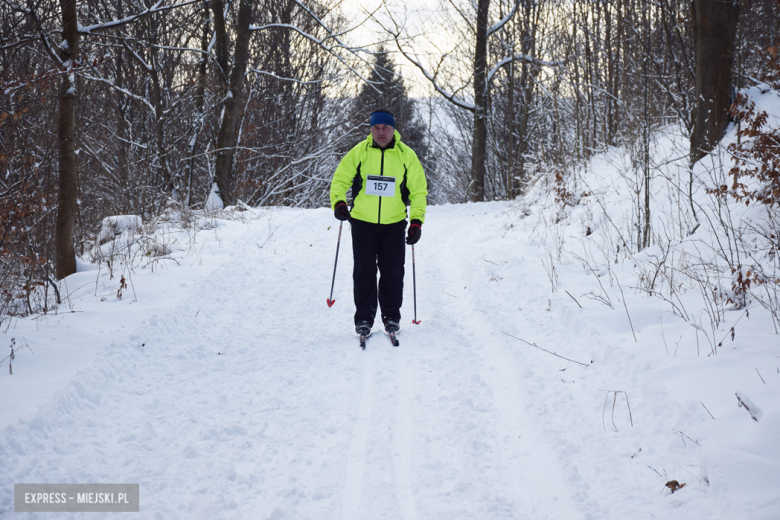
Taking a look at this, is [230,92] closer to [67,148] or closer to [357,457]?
[67,148]

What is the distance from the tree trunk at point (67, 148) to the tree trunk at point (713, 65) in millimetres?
8404

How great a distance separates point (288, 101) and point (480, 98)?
8.04 metres

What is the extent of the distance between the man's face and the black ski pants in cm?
82

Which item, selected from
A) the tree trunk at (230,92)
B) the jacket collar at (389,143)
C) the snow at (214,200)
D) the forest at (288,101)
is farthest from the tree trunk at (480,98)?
the jacket collar at (389,143)

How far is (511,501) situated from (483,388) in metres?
1.17

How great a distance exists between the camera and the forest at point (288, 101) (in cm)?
565

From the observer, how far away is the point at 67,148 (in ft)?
19.8

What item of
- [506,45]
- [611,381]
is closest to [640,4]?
[506,45]

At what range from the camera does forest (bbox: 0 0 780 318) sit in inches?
223

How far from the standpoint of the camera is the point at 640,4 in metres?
10.6

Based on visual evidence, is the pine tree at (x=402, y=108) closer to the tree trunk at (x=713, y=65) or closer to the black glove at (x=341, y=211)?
the tree trunk at (x=713, y=65)

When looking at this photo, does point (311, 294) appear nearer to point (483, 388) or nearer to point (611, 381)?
point (483, 388)

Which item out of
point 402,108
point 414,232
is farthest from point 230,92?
point 402,108

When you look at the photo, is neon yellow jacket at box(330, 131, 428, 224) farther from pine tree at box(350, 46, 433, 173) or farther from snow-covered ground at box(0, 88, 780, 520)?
pine tree at box(350, 46, 433, 173)
